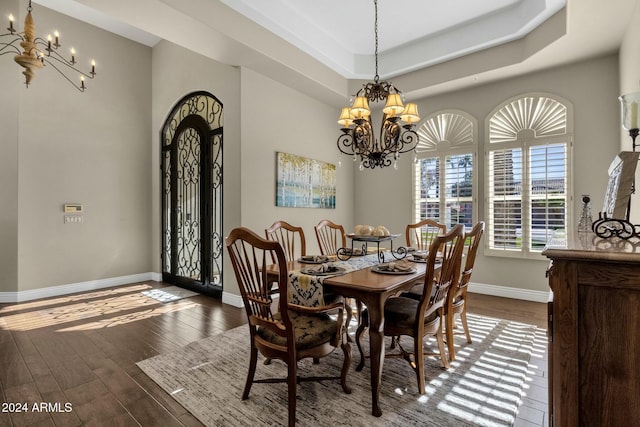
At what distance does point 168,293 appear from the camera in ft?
15.2

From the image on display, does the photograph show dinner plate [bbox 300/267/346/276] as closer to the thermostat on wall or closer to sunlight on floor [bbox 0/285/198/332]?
sunlight on floor [bbox 0/285/198/332]

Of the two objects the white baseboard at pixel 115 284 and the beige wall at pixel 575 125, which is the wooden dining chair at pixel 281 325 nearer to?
the white baseboard at pixel 115 284

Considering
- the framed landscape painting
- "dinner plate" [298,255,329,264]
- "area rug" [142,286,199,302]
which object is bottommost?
"area rug" [142,286,199,302]

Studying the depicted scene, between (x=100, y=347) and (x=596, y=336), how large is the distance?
3486mm

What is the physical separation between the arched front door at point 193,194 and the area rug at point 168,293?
0.12 metres

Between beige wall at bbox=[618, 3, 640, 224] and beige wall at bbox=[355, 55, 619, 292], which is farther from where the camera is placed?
beige wall at bbox=[355, 55, 619, 292]

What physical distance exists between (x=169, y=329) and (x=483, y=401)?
9.53 feet

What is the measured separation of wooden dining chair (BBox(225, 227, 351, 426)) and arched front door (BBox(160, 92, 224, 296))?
8.69ft

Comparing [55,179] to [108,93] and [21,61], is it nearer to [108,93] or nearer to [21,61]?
[108,93]

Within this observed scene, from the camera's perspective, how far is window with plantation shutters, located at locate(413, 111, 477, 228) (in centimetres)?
466

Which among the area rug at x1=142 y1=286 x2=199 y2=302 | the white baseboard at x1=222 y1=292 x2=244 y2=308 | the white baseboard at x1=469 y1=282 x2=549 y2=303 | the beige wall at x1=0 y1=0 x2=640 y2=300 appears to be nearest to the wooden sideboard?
the beige wall at x1=0 y1=0 x2=640 y2=300

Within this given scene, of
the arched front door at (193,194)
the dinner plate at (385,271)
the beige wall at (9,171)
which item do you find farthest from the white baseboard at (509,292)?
the beige wall at (9,171)

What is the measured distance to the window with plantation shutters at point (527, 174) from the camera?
3977 mm

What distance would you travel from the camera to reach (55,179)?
14.5 feet
